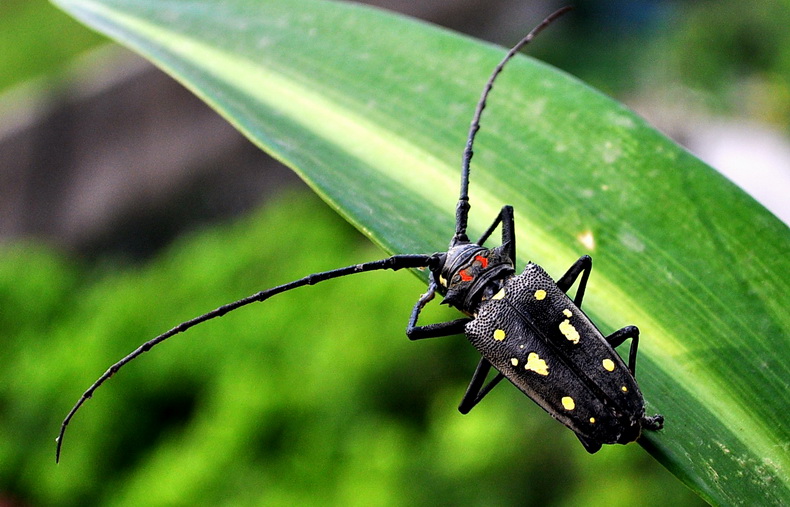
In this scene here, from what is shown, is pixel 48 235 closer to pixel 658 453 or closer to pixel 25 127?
pixel 25 127

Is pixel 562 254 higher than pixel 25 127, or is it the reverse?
pixel 562 254

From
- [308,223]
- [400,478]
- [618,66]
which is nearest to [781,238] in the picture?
[400,478]

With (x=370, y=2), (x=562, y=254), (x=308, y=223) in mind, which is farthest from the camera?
(x=370, y=2)

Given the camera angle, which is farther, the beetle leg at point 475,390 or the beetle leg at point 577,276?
the beetle leg at point 475,390

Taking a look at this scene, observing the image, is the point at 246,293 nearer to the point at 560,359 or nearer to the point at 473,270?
the point at 473,270

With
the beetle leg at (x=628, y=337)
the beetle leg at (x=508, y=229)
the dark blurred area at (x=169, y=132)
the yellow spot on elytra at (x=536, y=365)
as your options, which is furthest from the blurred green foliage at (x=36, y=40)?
the beetle leg at (x=628, y=337)

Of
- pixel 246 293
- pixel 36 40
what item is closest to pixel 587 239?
pixel 246 293

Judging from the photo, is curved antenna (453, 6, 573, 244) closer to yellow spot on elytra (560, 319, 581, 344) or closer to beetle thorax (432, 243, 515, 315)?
beetle thorax (432, 243, 515, 315)

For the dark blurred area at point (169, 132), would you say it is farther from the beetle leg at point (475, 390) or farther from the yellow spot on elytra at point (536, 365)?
the yellow spot on elytra at point (536, 365)
